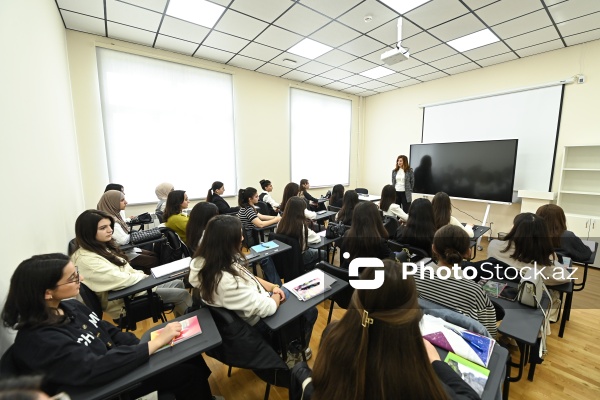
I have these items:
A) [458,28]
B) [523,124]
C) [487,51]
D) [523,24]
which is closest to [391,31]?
[458,28]

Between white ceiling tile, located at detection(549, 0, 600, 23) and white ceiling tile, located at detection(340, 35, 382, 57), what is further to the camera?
white ceiling tile, located at detection(340, 35, 382, 57)

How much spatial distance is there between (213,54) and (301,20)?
1798 millimetres

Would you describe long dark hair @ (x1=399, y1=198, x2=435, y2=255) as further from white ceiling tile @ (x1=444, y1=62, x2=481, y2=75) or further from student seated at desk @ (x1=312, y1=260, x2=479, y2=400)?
white ceiling tile @ (x1=444, y1=62, x2=481, y2=75)

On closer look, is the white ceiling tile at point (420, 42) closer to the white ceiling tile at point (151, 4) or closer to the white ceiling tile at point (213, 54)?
the white ceiling tile at point (213, 54)

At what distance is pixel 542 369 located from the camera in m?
1.93

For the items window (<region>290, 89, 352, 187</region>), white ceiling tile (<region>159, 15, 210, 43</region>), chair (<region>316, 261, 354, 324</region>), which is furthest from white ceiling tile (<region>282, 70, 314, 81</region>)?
chair (<region>316, 261, 354, 324</region>)

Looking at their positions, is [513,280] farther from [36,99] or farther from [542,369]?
[36,99]

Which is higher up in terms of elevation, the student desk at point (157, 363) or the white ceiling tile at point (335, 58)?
the white ceiling tile at point (335, 58)

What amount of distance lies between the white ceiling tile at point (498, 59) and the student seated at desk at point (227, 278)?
5450mm

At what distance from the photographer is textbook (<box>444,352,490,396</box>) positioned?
0.95 m

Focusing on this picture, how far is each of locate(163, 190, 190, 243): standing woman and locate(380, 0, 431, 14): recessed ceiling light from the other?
322cm

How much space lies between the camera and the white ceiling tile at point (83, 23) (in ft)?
10.3

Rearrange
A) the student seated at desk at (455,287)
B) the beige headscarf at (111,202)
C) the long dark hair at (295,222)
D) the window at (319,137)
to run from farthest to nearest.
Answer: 1. the window at (319,137)
2. the beige headscarf at (111,202)
3. the long dark hair at (295,222)
4. the student seated at desk at (455,287)

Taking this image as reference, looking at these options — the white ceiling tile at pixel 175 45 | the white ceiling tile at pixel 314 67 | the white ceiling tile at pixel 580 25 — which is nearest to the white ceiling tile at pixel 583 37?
the white ceiling tile at pixel 580 25
